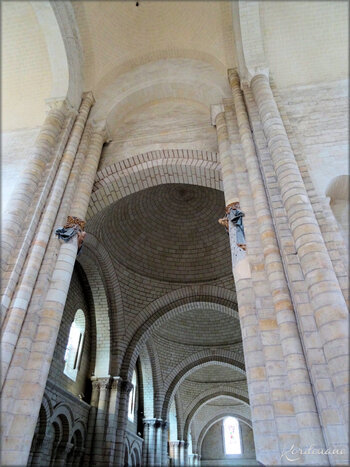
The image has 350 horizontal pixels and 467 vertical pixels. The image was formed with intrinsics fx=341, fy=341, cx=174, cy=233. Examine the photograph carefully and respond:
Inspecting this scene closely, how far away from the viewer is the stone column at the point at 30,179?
5.75m

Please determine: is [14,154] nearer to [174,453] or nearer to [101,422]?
[101,422]

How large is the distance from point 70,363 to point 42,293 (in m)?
6.25

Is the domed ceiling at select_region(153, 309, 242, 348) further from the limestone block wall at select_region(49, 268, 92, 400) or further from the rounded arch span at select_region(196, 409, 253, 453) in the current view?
the rounded arch span at select_region(196, 409, 253, 453)

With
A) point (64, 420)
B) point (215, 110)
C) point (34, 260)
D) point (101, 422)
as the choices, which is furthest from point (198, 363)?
point (34, 260)

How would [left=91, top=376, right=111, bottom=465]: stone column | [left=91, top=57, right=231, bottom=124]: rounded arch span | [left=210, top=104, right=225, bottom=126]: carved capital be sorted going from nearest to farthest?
[left=210, top=104, right=225, bottom=126]: carved capital, [left=91, top=57, right=231, bottom=124]: rounded arch span, [left=91, top=376, right=111, bottom=465]: stone column

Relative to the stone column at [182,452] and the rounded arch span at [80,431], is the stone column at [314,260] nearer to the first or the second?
the rounded arch span at [80,431]

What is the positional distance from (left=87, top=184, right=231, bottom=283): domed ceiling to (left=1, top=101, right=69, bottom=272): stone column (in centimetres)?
Result: 543

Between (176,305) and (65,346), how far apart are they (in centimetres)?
474

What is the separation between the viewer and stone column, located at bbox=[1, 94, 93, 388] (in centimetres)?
485

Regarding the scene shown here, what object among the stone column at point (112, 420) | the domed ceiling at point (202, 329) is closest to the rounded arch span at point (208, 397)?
the domed ceiling at point (202, 329)

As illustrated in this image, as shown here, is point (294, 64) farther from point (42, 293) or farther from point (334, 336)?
point (42, 293)

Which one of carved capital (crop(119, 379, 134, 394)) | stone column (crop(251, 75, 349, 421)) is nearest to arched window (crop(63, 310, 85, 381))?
carved capital (crop(119, 379, 134, 394))

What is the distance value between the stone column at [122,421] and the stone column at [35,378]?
22.8 ft

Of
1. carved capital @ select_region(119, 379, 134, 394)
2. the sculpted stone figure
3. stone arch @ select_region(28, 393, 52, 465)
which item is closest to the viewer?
the sculpted stone figure
